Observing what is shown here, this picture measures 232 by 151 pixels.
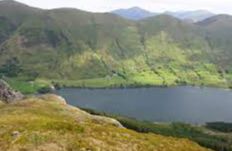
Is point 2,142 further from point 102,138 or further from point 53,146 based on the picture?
point 102,138

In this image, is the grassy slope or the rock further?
the rock

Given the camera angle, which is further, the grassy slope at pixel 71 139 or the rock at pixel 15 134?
the rock at pixel 15 134

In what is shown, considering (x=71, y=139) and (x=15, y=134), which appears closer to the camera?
(x=71, y=139)

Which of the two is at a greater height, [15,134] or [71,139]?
[71,139]

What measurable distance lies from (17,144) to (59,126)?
7.87m

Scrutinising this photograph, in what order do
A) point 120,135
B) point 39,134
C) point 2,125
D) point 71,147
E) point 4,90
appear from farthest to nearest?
point 4,90, point 2,125, point 120,135, point 39,134, point 71,147

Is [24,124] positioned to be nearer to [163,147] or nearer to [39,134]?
[39,134]

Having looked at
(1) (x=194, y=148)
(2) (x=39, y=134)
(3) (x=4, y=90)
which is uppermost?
(2) (x=39, y=134)

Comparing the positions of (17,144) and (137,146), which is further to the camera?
(137,146)

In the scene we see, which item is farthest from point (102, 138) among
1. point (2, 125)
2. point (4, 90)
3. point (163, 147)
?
point (4, 90)

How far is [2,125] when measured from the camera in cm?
5619

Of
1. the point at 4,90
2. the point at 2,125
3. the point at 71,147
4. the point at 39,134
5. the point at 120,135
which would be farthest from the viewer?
the point at 4,90

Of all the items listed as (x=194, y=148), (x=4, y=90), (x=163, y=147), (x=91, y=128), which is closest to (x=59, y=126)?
(x=91, y=128)

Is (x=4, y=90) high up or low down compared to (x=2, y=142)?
down
